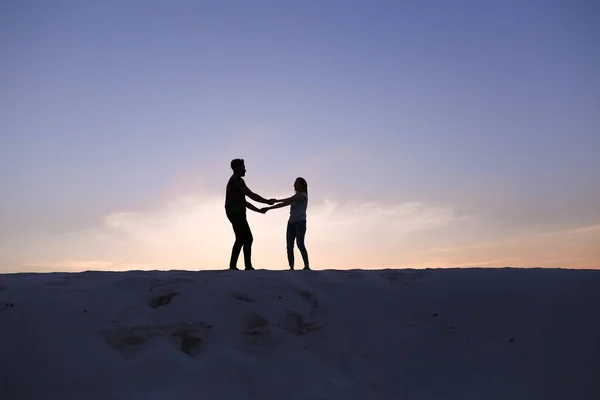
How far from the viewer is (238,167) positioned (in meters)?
9.38

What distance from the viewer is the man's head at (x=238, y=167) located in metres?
9.37

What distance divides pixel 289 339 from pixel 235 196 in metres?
4.32

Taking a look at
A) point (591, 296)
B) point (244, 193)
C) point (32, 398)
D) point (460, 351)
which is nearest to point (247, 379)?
point (32, 398)

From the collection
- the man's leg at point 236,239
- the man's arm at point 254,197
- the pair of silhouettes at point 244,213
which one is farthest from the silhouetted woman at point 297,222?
the man's leg at point 236,239

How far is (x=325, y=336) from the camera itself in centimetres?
546

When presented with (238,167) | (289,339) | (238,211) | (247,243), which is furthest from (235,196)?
(289,339)

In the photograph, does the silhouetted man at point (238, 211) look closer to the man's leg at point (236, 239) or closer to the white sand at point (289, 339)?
the man's leg at point (236, 239)

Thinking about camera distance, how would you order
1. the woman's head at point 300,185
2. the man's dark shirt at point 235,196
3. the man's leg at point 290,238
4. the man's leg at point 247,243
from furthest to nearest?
the woman's head at point 300,185, the man's leg at point 290,238, the man's dark shirt at point 235,196, the man's leg at point 247,243

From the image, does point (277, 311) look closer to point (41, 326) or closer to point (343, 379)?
point (343, 379)

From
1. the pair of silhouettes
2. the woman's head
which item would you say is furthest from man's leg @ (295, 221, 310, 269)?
the woman's head

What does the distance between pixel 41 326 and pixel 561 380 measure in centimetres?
458

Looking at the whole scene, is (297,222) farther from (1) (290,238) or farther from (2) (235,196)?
(2) (235,196)

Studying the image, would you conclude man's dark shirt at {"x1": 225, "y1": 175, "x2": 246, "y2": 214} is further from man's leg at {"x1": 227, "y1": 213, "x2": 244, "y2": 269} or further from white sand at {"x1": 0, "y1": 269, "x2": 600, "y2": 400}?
white sand at {"x1": 0, "y1": 269, "x2": 600, "y2": 400}

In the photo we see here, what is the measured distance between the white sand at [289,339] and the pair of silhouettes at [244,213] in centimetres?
232
